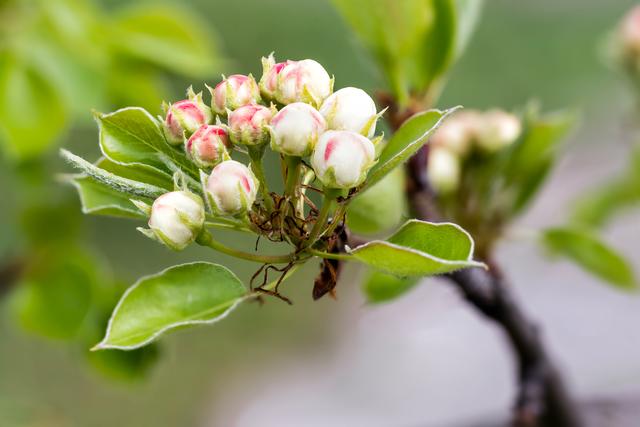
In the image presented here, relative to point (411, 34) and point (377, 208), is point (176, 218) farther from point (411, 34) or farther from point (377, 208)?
point (411, 34)

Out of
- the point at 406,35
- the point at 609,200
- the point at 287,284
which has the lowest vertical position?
the point at 287,284

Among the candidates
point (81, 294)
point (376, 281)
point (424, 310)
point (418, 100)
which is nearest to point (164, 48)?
point (81, 294)

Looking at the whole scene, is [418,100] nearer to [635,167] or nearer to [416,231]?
[416,231]

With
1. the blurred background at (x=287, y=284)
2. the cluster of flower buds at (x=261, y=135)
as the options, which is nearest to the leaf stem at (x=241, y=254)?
the cluster of flower buds at (x=261, y=135)

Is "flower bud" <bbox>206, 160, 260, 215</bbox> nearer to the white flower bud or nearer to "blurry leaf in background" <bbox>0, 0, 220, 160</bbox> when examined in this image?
the white flower bud

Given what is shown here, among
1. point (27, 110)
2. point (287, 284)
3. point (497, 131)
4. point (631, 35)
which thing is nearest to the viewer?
point (497, 131)

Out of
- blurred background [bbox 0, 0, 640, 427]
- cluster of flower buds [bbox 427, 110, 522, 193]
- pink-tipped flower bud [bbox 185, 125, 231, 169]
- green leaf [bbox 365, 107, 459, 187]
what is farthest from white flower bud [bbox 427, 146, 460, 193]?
pink-tipped flower bud [bbox 185, 125, 231, 169]

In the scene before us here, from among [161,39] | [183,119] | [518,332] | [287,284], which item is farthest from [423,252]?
[287,284]
